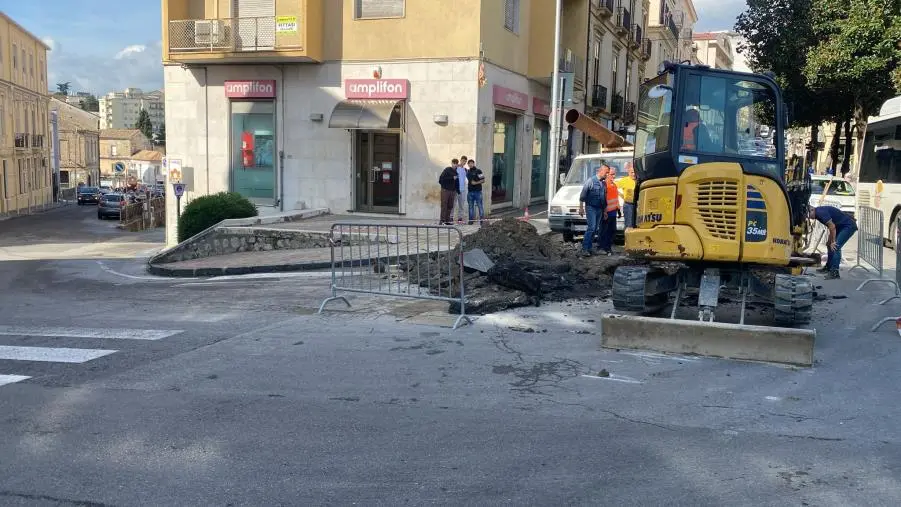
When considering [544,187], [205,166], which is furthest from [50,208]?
[544,187]

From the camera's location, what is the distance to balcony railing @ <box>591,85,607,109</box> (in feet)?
110

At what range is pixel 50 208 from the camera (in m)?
62.8

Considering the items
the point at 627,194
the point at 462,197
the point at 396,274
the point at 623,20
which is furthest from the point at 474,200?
the point at 623,20

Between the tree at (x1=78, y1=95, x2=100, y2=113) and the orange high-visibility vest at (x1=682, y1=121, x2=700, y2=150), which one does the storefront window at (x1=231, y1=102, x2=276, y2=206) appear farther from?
the tree at (x1=78, y1=95, x2=100, y2=113)

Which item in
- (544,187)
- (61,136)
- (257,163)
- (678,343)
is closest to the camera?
(678,343)

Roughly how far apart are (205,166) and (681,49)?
49.6 metres

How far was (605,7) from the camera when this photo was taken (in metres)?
31.9

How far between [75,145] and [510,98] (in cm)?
8092

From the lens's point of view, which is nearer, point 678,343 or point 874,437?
point 874,437

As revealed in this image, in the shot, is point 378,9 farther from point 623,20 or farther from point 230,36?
point 623,20

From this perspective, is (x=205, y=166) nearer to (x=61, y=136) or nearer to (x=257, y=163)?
(x=257, y=163)

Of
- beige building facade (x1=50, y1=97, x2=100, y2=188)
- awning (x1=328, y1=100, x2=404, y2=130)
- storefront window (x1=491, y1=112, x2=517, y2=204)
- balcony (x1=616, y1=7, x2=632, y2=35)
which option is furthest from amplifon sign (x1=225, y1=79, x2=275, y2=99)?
beige building facade (x1=50, y1=97, x2=100, y2=188)

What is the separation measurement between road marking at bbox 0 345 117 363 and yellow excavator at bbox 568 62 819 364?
5137mm

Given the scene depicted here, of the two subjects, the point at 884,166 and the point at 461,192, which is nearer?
the point at 884,166
